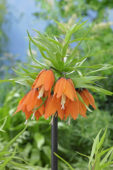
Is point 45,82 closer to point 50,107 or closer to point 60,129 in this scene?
point 50,107

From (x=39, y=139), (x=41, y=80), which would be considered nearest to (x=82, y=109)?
(x=41, y=80)

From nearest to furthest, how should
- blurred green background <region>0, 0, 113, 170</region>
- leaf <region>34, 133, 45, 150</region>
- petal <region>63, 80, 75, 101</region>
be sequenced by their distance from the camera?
petal <region>63, 80, 75, 101</region> < blurred green background <region>0, 0, 113, 170</region> < leaf <region>34, 133, 45, 150</region>

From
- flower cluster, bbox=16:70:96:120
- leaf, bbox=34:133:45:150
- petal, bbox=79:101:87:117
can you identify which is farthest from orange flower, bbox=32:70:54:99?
leaf, bbox=34:133:45:150

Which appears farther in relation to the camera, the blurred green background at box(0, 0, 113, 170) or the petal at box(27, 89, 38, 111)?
the blurred green background at box(0, 0, 113, 170)

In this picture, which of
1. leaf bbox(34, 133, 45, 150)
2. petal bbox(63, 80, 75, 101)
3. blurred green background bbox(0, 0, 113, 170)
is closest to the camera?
petal bbox(63, 80, 75, 101)

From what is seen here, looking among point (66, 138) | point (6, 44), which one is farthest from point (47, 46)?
point (6, 44)

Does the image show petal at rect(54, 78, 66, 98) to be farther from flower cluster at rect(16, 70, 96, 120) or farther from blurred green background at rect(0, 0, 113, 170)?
blurred green background at rect(0, 0, 113, 170)

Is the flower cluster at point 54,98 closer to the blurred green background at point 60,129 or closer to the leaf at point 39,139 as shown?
the blurred green background at point 60,129
